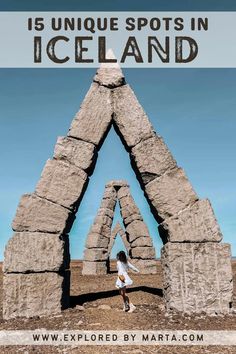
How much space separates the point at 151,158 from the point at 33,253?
9.66 feet

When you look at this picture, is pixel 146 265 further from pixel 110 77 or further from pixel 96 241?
pixel 110 77

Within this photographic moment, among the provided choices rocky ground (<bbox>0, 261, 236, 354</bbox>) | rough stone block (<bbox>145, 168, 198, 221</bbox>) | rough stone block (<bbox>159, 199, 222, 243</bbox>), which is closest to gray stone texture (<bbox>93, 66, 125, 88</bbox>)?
rough stone block (<bbox>145, 168, 198, 221</bbox>)

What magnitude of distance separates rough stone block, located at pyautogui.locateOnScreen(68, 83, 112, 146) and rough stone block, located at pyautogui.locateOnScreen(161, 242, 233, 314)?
→ 267cm

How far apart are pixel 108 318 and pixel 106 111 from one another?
159 inches

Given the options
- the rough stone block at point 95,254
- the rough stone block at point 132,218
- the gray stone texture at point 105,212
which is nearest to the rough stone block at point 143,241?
the rough stone block at point 132,218

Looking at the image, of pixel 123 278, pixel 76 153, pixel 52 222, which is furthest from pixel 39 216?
pixel 123 278

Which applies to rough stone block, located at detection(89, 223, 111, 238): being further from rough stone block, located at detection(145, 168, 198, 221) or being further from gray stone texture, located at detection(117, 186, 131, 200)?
rough stone block, located at detection(145, 168, 198, 221)

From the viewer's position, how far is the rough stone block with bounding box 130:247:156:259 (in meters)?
19.6

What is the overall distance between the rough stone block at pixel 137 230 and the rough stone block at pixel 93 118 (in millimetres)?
11776

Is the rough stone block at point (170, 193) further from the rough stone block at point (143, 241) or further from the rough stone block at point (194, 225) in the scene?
the rough stone block at point (143, 241)

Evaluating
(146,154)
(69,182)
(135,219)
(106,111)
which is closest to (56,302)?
(69,182)

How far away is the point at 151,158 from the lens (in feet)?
27.8

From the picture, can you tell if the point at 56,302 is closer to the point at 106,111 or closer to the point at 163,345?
the point at 163,345

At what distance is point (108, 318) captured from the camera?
747cm
